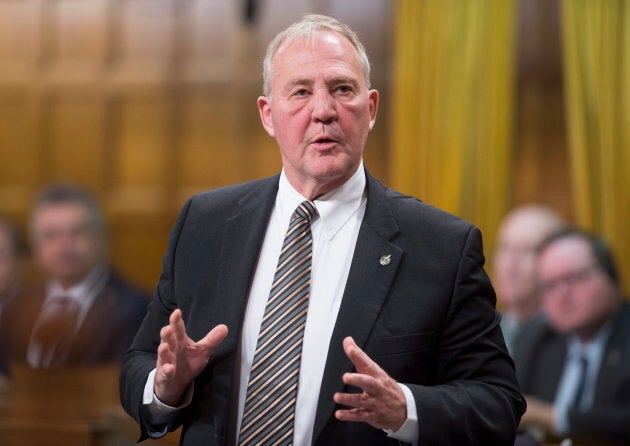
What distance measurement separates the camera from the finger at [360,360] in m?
1.64

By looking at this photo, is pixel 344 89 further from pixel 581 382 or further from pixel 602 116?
pixel 602 116

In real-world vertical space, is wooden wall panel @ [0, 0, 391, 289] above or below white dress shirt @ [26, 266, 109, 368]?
above

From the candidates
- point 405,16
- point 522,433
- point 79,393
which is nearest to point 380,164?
point 405,16

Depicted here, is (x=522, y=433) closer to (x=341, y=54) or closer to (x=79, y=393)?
(x=341, y=54)

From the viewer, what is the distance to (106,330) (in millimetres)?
4559

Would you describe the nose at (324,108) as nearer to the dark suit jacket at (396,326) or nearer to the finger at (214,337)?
the dark suit jacket at (396,326)

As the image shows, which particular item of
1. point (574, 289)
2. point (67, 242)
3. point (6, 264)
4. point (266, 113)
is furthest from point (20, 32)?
point (266, 113)

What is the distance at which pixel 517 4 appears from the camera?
5.65m

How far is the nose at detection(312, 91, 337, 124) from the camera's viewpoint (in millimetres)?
1889

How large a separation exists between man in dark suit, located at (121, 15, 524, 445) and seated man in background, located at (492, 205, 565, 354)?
3.06m

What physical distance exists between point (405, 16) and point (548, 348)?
221 centimetres

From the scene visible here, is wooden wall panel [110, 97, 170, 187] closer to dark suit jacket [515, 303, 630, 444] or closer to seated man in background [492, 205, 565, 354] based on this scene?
seated man in background [492, 205, 565, 354]

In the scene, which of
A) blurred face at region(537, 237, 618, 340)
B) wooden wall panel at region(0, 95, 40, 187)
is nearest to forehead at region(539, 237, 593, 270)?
blurred face at region(537, 237, 618, 340)

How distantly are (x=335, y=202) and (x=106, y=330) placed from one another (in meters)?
2.80
